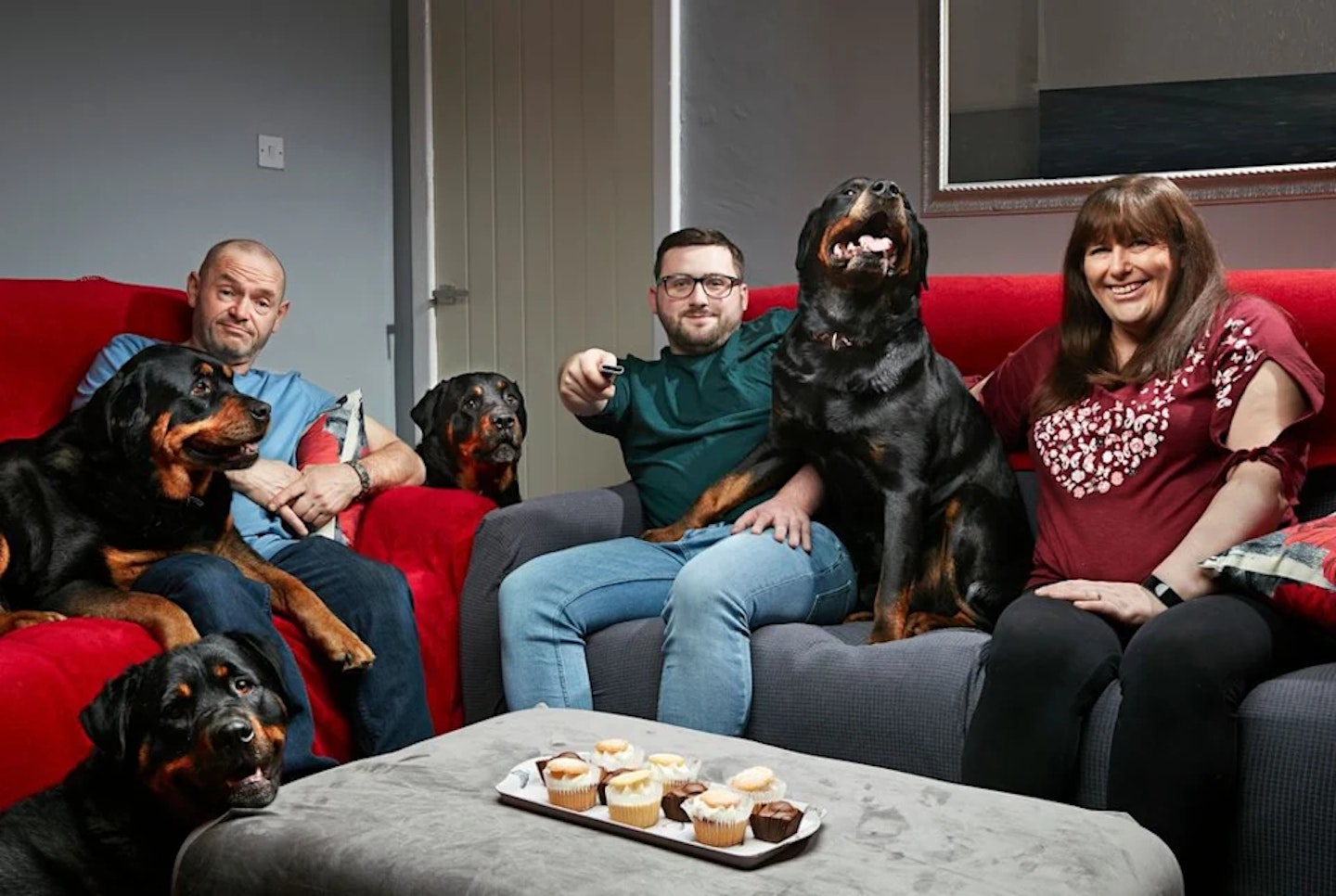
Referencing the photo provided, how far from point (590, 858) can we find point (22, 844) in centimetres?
82

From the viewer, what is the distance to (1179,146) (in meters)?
3.45

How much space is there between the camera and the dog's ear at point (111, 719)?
1858mm

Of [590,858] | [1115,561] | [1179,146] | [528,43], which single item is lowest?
[590,858]

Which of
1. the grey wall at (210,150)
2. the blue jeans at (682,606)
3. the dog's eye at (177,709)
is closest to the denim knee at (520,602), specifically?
the blue jeans at (682,606)

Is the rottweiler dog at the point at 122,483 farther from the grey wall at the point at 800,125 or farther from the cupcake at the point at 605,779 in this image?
the grey wall at the point at 800,125

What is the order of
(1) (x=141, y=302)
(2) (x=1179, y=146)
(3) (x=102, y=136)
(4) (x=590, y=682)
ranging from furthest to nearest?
1. (3) (x=102, y=136)
2. (2) (x=1179, y=146)
3. (1) (x=141, y=302)
4. (4) (x=590, y=682)

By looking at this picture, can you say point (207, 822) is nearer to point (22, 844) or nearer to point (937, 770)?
point (22, 844)

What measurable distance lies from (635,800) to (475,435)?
1.69 meters

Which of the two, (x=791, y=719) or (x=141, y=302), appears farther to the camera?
(x=141, y=302)

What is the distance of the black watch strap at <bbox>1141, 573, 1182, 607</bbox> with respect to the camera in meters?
2.20

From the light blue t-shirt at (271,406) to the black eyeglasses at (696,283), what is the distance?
2.56 feet

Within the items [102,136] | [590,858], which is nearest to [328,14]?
[102,136]

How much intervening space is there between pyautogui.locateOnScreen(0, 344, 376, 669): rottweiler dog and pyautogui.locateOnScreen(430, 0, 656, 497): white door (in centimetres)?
196

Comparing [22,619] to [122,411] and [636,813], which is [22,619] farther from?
[636,813]
